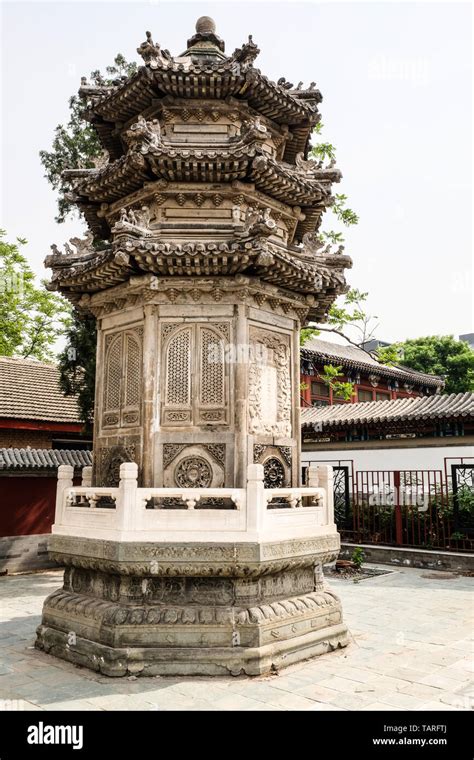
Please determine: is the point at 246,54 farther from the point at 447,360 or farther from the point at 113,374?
the point at 447,360

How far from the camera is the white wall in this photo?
54.9 feet

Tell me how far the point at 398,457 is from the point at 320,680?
12033 millimetres

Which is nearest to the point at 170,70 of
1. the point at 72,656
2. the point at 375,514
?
the point at 72,656

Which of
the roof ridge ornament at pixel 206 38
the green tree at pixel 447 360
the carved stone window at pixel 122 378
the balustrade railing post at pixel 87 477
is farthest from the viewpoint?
the green tree at pixel 447 360

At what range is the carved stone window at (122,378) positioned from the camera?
8.82 metres

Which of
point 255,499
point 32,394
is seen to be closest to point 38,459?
point 32,394

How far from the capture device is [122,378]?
29.8 feet

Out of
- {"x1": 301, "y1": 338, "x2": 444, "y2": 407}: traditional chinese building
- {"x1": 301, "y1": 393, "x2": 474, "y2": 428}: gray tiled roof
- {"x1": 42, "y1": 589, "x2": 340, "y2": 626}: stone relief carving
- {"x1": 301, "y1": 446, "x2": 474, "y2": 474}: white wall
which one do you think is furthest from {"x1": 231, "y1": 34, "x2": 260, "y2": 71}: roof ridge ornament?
{"x1": 301, "y1": 338, "x2": 444, "y2": 407}: traditional chinese building

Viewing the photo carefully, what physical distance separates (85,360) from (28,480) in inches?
149

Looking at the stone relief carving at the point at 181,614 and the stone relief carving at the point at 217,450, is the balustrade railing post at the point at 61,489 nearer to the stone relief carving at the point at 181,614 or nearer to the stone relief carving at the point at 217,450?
the stone relief carving at the point at 181,614

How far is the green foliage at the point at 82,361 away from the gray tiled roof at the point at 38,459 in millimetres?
1280

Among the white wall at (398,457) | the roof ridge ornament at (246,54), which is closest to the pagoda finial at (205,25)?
the roof ridge ornament at (246,54)

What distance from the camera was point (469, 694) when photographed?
6453mm

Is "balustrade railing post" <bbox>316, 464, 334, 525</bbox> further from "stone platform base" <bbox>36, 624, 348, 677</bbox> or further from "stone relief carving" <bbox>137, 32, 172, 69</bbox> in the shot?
"stone relief carving" <bbox>137, 32, 172, 69</bbox>
